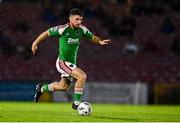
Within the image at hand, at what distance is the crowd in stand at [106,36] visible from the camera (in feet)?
93.2

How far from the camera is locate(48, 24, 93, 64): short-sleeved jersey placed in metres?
13.2

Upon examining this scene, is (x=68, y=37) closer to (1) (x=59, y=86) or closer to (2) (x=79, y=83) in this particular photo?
(2) (x=79, y=83)

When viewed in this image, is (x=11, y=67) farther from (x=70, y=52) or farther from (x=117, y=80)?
(x=70, y=52)

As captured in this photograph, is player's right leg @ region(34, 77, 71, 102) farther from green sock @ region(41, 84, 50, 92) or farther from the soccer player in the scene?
the soccer player

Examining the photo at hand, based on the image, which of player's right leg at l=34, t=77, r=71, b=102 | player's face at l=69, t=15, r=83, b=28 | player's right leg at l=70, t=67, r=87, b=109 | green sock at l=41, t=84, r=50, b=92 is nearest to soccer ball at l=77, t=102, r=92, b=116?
player's right leg at l=70, t=67, r=87, b=109

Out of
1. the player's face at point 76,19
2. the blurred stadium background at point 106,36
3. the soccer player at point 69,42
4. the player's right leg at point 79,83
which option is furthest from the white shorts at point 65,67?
the blurred stadium background at point 106,36

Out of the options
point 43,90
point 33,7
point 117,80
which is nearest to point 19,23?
point 33,7

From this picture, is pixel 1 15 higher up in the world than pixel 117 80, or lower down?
higher up

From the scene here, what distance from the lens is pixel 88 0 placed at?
29453 millimetres

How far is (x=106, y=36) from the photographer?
30.3 metres

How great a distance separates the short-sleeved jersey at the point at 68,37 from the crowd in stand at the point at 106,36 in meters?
14.3

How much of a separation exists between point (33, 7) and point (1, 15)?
1568mm

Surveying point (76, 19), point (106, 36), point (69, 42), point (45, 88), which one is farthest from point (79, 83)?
point (106, 36)

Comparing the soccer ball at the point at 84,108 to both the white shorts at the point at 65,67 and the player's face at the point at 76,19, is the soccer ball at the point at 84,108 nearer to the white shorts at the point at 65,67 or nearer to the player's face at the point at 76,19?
the white shorts at the point at 65,67
